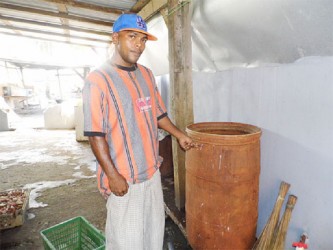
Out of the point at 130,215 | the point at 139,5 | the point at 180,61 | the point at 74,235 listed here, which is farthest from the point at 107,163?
Answer: the point at 139,5

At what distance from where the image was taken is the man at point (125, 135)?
1.71 metres

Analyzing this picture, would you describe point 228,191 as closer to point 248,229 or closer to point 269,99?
point 248,229

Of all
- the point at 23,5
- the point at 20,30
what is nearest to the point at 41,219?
the point at 23,5

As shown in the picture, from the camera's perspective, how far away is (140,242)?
1961 millimetres

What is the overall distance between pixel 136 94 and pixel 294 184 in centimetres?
163

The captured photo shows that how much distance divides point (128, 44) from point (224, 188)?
1.42 metres

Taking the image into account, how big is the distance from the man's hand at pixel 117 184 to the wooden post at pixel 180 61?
147 cm

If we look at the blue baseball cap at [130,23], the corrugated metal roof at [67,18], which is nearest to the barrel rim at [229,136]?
the blue baseball cap at [130,23]

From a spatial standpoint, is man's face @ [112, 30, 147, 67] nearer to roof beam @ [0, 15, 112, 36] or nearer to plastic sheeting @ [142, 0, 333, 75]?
plastic sheeting @ [142, 0, 333, 75]

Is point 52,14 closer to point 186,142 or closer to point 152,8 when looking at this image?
point 152,8

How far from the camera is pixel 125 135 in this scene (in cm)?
183

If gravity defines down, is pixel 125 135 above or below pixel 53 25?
below

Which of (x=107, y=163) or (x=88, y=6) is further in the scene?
(x=88, y=6)

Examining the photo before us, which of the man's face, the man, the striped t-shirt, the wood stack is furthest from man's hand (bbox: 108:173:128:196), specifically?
the wood stack
